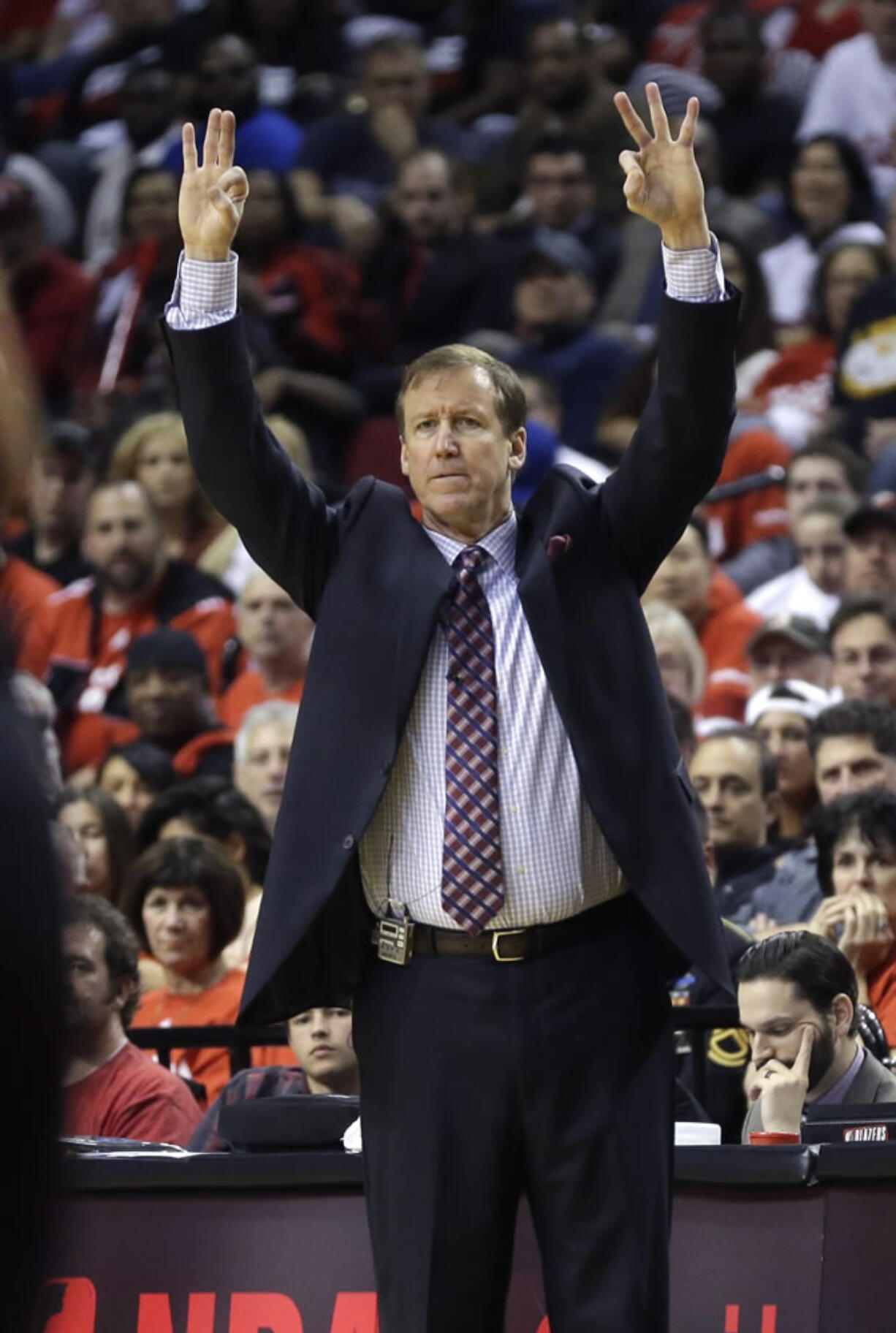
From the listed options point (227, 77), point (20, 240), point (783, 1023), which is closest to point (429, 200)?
point (227, 77)

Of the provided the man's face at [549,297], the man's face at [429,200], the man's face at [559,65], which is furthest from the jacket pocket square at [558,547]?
the man's face at [559,65]

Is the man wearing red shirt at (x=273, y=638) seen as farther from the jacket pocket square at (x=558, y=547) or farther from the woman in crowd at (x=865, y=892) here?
the jacket pocket square at (x=558, y=547)

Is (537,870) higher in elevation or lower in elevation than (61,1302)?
higher

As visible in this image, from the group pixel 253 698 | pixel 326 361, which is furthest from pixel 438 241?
pixel 253 698

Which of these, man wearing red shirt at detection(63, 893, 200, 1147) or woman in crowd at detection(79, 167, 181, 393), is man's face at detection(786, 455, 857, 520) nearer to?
man wearing red shirt at detection(63, 893, 200, 1147)

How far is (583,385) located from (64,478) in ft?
7.38

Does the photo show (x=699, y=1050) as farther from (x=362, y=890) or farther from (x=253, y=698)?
(x=253, y=698)

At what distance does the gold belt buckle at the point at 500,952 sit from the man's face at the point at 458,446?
648 millimetres

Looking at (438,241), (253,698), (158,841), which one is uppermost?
(438,241)

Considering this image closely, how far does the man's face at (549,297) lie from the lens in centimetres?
1094

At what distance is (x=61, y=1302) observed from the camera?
4.61 meters

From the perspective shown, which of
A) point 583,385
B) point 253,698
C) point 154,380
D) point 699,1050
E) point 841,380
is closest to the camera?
point 699,1050

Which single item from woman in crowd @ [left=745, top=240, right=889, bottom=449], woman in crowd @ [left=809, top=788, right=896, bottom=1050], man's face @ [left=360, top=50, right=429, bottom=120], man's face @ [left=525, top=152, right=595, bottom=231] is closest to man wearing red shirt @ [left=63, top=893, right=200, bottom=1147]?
woman in crowd @ [left=809, top=788, right=896, bottom=1050]

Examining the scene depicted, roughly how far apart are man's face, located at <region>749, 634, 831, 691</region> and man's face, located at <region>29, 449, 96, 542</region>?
349 cm
